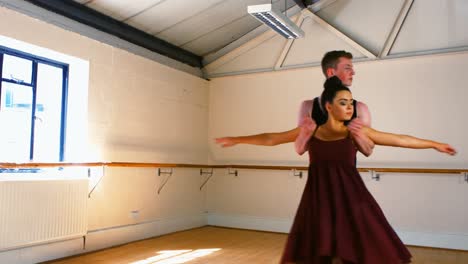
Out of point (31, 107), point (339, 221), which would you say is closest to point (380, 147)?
point (339, 221)

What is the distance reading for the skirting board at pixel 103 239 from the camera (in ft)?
13.1

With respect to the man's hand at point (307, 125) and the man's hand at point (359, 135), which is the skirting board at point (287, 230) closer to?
the man's hand at point (359, 135)

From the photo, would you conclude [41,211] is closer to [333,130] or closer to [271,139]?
[271,139]

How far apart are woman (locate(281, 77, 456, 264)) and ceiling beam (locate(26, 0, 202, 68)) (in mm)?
3576

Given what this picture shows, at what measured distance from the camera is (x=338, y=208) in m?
Result: 1.89

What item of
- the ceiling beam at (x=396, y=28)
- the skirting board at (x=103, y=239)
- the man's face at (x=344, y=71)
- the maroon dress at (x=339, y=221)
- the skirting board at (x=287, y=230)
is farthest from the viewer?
the ceiling beam at (x=396, y=28)

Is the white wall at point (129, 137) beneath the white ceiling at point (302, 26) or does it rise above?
beneath

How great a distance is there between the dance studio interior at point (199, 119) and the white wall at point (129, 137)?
20mm

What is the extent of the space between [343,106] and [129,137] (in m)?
3.91

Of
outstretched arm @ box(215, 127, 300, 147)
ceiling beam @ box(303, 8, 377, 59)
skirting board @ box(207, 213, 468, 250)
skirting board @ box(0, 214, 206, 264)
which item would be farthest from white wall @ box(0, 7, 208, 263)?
outstretched arm @ box(215, 127, 300, 147)

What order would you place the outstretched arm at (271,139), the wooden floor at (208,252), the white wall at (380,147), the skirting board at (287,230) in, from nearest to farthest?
the outstretched arm at (271,139) → the wooden floor at (208,252) → the skirting board at (287,230) → the white wall at (380,147)

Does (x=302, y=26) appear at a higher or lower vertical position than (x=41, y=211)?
higher

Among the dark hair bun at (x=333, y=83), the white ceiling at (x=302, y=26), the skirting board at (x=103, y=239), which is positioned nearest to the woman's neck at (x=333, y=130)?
the dark hair bun at (x=333, y=83)

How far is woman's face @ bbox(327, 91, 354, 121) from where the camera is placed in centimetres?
199
